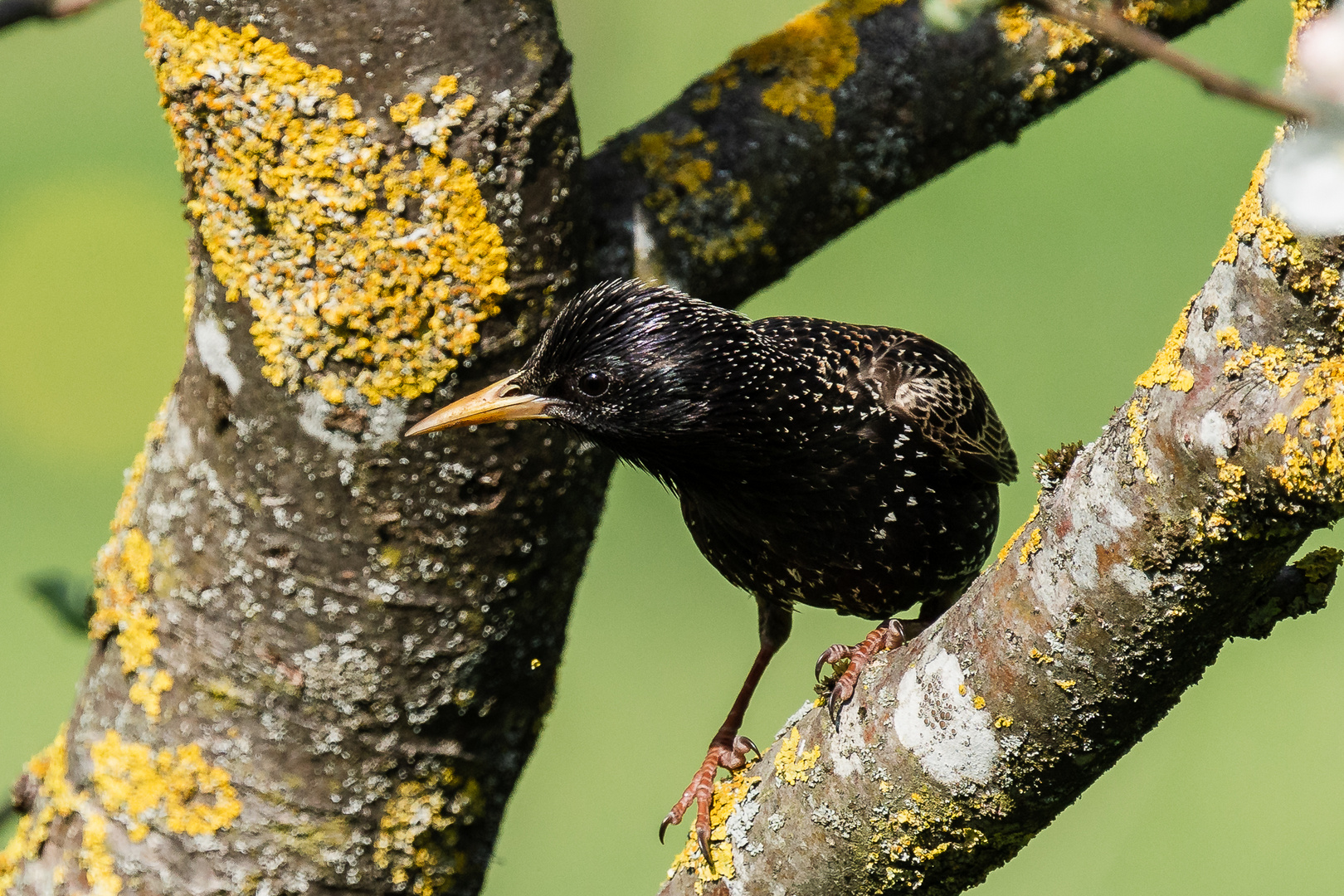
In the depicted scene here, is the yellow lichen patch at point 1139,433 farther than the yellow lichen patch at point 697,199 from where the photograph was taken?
No

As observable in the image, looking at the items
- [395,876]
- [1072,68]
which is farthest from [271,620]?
[1072,68]

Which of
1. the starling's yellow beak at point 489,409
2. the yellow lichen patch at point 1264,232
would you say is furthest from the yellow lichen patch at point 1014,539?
the starling's yellow beak at point 489,409

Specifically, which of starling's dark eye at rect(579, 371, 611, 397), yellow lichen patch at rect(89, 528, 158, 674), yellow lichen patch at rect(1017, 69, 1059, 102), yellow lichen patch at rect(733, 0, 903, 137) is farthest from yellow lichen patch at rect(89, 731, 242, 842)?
yellow lichen patch at rect(1017, 69, 1059, 102)

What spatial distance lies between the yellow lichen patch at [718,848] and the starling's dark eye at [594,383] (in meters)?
0.89

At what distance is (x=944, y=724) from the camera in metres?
1.77

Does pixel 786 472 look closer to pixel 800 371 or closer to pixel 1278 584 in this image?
pixel 800 371

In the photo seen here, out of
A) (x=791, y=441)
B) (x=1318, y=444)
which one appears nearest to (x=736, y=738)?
(x=791, y=441)

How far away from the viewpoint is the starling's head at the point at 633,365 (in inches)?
102

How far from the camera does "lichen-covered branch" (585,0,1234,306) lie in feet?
9.22

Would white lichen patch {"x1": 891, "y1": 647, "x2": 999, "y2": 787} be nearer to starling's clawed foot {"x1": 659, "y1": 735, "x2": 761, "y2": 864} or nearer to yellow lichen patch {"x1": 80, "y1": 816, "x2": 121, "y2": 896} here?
starling's clawed foot {"x1": 659, "y1": 735, "x2": 761, "y2": 864}

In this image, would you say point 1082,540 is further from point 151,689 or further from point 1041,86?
point 151,689

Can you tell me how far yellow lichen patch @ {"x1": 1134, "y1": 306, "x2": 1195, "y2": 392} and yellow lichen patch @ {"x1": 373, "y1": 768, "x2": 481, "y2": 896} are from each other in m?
1.74

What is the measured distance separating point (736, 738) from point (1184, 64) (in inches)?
105

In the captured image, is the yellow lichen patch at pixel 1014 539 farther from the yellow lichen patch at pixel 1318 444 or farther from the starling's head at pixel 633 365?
the starling's head at pixel 633 365
